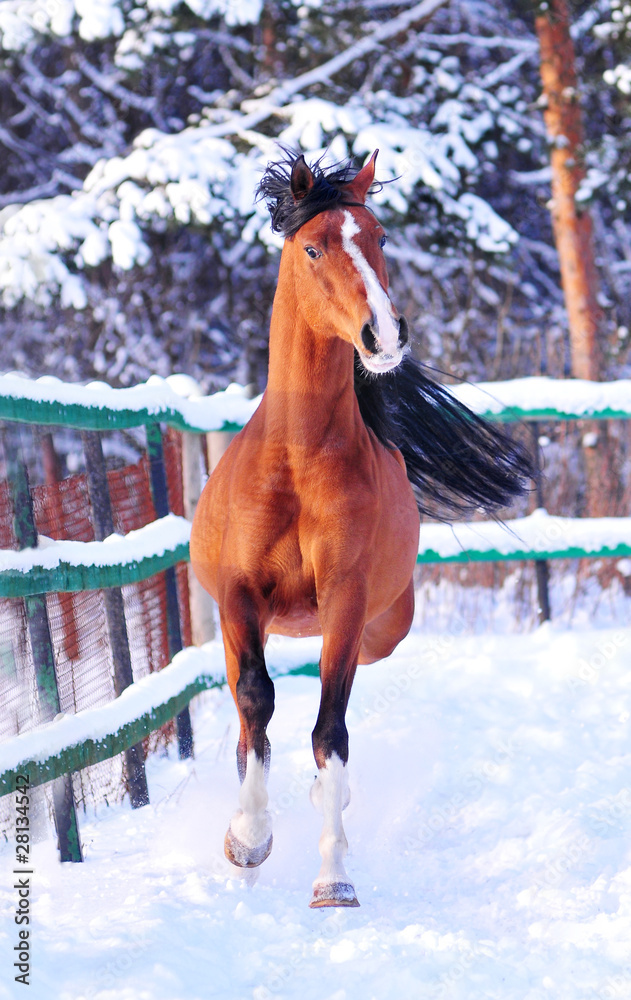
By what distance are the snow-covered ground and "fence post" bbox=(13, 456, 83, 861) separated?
104 mm

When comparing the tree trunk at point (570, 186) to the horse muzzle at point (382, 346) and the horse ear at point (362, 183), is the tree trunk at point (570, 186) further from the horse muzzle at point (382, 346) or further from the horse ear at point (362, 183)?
the horse muzzle at point (382, 346)

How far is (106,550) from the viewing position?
3273 millimetres

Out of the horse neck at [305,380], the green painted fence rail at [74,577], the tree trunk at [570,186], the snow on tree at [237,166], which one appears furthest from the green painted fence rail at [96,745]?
the tree trunk at [570,186]

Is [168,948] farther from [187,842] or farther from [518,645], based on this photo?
[518,645]

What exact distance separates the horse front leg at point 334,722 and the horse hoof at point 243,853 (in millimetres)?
166

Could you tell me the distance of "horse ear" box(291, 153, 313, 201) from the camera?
105 inches

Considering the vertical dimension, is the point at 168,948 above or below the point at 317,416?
below

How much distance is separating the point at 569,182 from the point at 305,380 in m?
6.85

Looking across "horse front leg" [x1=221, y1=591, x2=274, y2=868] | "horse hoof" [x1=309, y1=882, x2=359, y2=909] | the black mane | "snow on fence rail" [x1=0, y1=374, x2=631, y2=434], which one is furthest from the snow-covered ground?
"snow on fence rail" [x1=0, y1=374, x2=631, y2=434]

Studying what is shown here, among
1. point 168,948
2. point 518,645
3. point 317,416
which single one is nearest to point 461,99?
point 518,645

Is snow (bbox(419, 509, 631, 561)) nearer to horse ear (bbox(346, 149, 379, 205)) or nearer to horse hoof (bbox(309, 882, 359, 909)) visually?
horse ear (bbox(346, 149, 379, 205))

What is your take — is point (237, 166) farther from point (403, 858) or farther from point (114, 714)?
point (403, 858)

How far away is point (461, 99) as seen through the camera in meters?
9.23

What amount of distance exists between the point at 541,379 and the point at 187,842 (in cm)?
350
